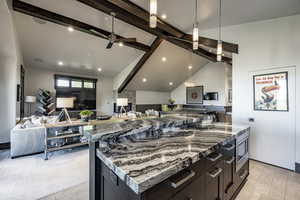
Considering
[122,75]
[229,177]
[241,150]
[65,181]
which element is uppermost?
[122,75]

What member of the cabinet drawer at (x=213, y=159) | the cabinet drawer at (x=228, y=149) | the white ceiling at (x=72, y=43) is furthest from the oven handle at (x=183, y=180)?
the white ceiling at (x=72, y=43)

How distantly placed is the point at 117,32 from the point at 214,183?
4.95 m

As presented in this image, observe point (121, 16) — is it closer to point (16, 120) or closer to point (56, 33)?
point (56, 33)

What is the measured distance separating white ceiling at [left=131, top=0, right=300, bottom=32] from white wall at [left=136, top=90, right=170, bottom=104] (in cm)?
591

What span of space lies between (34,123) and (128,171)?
404 cm

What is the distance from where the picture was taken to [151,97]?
984 cm

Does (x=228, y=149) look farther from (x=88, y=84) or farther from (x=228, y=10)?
(x=88, y=84)

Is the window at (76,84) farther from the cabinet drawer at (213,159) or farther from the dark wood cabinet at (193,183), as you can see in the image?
the cabinet drawer at (213,159)

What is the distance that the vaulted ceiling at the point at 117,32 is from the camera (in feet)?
9.29

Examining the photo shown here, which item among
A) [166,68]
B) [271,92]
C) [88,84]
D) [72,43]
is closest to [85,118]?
[72,43]

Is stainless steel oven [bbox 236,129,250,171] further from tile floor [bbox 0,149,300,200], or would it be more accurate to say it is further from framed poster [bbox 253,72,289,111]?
framed poster [bbox 253,72,289,111]

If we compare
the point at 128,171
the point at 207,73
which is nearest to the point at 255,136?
the point at 128,171

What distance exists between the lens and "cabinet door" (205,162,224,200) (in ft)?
4.36

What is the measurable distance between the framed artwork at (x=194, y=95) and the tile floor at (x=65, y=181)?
5.98 metres
